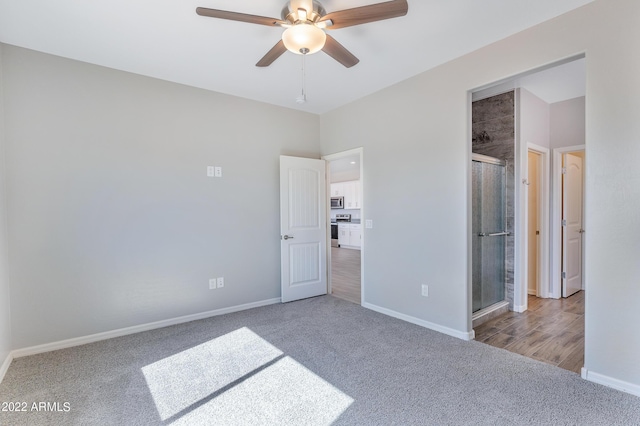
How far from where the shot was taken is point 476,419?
1.75m

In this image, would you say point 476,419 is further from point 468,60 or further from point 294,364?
point 468,60

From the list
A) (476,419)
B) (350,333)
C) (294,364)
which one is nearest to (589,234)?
(476,419)

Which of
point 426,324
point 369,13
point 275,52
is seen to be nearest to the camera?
point 369,13

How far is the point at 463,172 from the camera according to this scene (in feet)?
9.34

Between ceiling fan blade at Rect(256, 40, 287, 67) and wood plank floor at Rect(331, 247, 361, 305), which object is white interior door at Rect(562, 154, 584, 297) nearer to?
wood plank floor at Rect(331, 247, 361, 305)

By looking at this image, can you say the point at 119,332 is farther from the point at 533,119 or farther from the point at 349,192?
the point at 349,192

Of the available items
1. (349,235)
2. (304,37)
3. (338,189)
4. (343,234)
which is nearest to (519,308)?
(304,37)

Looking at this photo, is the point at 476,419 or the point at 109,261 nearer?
the point at 476,419

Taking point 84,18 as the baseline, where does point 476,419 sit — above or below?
below

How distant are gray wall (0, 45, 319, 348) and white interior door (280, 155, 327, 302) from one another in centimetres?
18

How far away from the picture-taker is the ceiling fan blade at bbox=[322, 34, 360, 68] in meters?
2.05

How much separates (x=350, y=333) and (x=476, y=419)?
1415 millimetres

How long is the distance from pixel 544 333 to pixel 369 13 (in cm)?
333

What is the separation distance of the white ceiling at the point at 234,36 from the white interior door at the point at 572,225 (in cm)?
275
